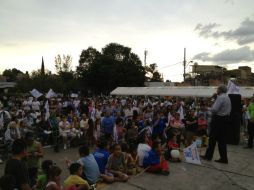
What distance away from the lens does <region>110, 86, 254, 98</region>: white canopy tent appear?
28312mm

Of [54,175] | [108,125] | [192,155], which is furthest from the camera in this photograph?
[108,125]

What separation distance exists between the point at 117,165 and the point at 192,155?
2660 millimetres

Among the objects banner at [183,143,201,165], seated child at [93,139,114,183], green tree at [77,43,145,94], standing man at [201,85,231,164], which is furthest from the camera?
green tree at [77,43,145,94]

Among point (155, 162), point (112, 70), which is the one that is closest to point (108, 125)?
point (155, 162)

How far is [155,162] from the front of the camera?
27.7ft

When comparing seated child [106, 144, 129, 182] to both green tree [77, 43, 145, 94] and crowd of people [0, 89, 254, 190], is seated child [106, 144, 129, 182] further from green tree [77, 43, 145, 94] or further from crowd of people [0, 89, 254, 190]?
green tree [77, 43, 145, 94]

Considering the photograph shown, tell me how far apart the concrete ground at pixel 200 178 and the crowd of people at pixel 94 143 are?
0.28 metres

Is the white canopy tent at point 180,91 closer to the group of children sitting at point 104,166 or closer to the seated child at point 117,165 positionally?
the group of children sitting at point 104,166

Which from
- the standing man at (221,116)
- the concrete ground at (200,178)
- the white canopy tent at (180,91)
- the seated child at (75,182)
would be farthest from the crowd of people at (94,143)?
the white canopy tent at (180,91)

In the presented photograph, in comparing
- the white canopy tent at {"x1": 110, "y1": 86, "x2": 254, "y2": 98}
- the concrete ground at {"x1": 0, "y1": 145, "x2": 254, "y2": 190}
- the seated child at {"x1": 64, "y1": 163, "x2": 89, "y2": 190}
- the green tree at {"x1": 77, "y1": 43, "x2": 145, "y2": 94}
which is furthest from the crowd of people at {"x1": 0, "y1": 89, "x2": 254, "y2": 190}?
the green tree at {"x1": 77, "y1": 43, "x2": 145, "y2": 94}

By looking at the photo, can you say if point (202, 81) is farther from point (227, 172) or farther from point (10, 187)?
point (10, 187)

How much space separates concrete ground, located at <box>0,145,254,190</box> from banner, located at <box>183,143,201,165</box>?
15 centimetres

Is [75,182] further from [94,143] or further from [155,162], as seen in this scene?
[94,143]

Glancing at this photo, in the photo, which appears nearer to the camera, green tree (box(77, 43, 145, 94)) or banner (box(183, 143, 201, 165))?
banner (box(183, 143, 201, 165))
